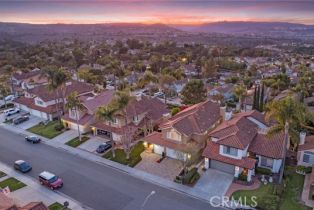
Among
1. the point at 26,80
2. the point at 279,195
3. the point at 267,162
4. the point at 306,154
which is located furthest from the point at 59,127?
the point at 306,154

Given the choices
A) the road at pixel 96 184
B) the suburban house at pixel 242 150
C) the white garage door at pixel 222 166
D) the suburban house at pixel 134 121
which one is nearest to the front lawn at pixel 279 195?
the suburban house at pixel 242 150

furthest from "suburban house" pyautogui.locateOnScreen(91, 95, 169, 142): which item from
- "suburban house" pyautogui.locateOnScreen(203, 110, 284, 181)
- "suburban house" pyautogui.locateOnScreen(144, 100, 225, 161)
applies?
"suburban house" pyautogui.locateOnScreen(203, 110, 284, 181)

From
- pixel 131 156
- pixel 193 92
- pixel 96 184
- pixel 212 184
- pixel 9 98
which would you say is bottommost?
pixel 96 184

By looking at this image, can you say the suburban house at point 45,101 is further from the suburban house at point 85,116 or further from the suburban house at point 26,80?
the suburban house at point 26,80

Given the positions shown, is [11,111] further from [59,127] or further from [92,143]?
[92,143]

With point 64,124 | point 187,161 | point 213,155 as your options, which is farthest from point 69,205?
point 64,124

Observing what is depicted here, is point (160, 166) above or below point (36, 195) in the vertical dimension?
above
